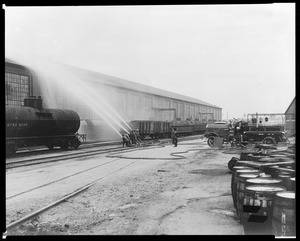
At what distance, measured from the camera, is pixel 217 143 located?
2395 centimetres

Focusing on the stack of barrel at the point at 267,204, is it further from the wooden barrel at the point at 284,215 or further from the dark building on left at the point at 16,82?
the dark building on left at the point at 16,82

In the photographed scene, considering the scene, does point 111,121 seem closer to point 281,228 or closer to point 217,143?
point 217,143

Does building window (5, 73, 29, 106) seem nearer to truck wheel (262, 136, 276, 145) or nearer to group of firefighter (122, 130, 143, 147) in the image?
group of firefighter (122, 130, 143, 147)

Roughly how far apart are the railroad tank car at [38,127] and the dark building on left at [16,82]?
4.90 m

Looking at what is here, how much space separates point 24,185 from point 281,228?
8.01 metres

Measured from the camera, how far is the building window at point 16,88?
24.0 metres

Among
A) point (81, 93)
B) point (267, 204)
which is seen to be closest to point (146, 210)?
point (267, 204)

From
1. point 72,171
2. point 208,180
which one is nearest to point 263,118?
point 208,180

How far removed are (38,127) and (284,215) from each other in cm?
1713

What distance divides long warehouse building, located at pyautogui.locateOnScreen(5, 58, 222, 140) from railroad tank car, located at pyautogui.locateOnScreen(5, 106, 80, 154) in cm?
502

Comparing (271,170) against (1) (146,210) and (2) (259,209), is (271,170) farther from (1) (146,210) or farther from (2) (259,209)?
(1) (146,210)

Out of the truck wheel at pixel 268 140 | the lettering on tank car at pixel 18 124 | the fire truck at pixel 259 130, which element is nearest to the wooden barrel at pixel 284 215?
the fire truck at pixel 259 130

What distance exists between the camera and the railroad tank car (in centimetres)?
1797

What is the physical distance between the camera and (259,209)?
5.49 m
